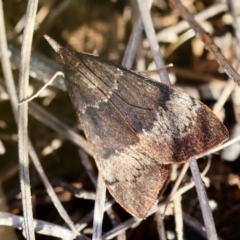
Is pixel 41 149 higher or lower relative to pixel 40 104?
lower

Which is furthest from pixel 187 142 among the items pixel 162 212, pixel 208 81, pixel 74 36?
pixel 74 36

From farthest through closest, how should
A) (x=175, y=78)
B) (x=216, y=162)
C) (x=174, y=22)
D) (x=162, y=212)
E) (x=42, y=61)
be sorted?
1. (x=174, y=22)
2. (x=175, y=78)
3. (x=42, y=61)
4. (x=216, y=162)
5. (x=162, y=212)

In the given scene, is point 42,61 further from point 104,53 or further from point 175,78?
point 175,78

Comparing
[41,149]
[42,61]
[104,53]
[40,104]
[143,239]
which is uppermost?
[104,53]

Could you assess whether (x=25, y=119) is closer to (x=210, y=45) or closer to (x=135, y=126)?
(x=135, y=126)

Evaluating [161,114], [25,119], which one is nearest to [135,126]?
[161,114]

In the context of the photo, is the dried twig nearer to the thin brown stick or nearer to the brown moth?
the brown moth

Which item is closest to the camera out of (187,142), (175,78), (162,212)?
(187,142)

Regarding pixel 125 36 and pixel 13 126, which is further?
pixel 125 36

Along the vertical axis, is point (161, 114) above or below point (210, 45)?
below
